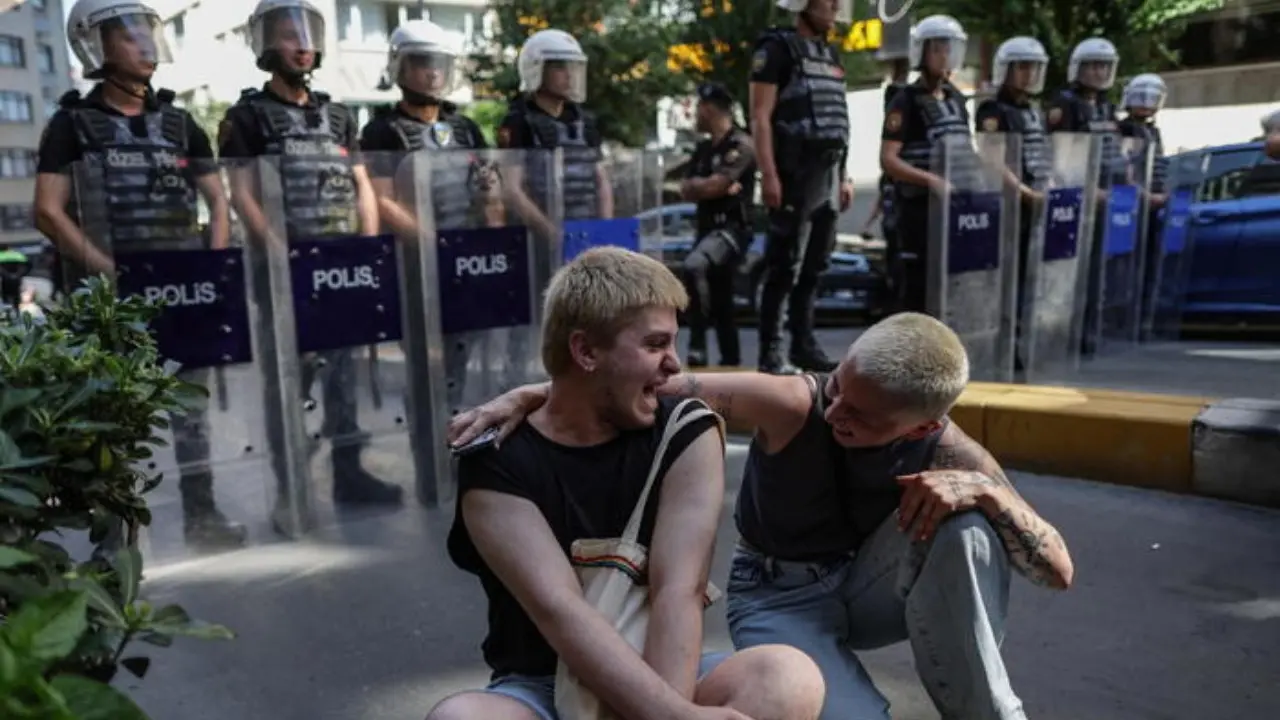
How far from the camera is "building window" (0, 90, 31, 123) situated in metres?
43.7

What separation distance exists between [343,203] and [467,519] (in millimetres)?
2610

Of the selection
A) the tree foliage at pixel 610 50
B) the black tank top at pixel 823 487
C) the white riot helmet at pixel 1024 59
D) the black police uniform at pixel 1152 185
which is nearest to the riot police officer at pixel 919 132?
the white riot helmet at pixel 1024 59

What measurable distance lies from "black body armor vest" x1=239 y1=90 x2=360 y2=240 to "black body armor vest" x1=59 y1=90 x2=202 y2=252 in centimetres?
37

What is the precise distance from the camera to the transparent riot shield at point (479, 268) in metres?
4.59

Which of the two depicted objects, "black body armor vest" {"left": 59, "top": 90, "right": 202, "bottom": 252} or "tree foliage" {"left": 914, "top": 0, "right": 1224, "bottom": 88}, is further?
"tree foliage" {"left": 914, "top": 0, "right": 1224, "bottom": 88}

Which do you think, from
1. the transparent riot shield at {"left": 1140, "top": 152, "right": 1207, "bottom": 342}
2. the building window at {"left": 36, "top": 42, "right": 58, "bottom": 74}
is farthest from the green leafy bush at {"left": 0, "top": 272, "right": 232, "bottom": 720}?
the building window at {"left": 36, "top": 42, "right": 58, "bottom": 74}

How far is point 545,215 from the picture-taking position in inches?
191

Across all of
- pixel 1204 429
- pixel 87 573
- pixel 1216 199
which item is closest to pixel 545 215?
pixel 1204 429

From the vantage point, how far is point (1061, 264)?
274 inches

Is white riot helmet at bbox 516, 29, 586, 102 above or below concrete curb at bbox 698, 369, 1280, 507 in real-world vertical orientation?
above

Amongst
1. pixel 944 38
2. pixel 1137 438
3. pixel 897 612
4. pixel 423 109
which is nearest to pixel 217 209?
pixel 423 109

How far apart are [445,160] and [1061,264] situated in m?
4.10

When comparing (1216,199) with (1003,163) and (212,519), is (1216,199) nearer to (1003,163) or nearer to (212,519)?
(1003,163)

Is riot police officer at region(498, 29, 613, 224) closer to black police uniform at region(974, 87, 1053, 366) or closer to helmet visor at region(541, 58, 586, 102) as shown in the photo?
helmet visor at region(541, 58, 586, 102)
